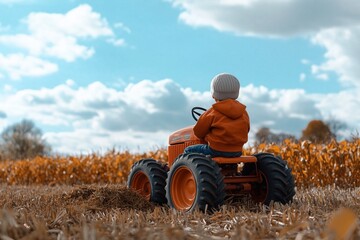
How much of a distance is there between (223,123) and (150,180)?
148cm

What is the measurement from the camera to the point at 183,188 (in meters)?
6.38

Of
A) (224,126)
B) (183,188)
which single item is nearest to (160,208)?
(183,188)

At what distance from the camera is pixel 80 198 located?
721 centimetres

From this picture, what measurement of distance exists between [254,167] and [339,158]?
16.3 ft

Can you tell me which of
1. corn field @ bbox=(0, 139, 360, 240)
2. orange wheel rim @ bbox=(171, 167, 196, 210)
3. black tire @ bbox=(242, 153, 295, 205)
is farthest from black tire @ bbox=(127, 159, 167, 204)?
black tire @ bbox=(242, 153, 295, 205)

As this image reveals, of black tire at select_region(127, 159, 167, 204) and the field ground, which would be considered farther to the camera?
black tire at select_region(127, 159, 167, 204)

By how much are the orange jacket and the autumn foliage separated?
3842 mm

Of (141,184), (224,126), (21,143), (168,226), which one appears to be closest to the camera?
(168,226)

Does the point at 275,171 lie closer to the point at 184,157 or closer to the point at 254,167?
the point at 254,167

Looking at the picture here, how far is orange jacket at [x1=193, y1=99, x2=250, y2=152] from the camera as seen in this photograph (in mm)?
6258

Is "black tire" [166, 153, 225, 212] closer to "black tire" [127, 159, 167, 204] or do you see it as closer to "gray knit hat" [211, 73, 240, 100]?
"black tire" [127, 159, 167, 204]

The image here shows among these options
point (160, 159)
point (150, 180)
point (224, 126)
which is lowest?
point (150, 180)

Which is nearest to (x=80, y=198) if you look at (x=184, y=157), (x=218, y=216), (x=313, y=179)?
(x=184, y=157)

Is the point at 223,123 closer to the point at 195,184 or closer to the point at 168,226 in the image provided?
the point at 195,184
